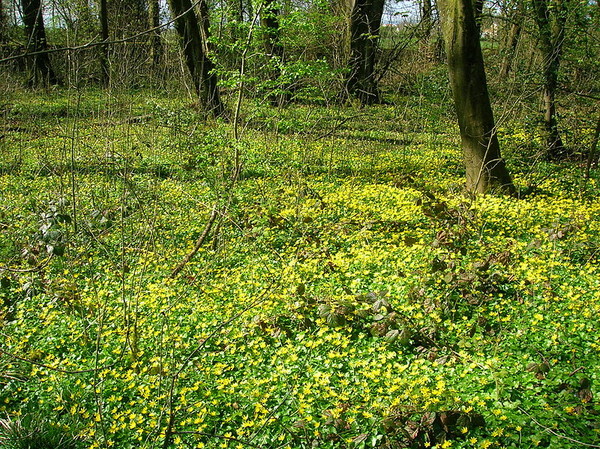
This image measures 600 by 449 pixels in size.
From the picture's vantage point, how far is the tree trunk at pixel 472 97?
5.94m

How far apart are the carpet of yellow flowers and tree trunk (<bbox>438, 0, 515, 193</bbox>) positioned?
16.9 inches

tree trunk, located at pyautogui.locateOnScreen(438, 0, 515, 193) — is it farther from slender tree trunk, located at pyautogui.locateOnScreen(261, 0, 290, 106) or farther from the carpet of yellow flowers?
slender tree trunk, located at pyautogui.locateOnScreen(261, 0, 290, 106)

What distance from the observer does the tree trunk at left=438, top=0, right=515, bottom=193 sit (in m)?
5.94

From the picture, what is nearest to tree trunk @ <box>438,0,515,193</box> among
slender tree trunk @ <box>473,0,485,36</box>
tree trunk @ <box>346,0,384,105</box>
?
slender tree trunk @ <box>473,0,485,36</box>

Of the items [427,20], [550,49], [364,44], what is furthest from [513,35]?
[364,44]

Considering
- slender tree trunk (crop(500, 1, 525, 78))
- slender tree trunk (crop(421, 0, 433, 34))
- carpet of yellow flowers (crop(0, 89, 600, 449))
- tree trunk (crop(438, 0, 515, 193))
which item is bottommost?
carpet of yellow flowers (crop(0, 89, 600, 449))

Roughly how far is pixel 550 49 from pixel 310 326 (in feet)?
20.8

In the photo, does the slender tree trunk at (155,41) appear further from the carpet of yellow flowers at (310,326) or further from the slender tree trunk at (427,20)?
the carpet of yellow flowers at (310,326)

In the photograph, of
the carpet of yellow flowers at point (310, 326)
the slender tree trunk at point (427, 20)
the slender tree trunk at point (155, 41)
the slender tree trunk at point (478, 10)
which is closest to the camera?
the carpet of yellow flowers at point (310, 326)

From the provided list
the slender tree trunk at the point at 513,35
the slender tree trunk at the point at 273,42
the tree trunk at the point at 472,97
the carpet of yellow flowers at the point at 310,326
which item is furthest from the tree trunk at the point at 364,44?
the carpet of yellow flowers at the point at 310,326

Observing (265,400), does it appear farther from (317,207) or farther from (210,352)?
(317,207)

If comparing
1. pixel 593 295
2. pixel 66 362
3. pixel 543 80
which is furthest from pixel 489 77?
pixel 66 362

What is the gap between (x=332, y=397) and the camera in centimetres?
300

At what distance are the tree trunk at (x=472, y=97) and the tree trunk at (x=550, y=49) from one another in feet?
4.49
